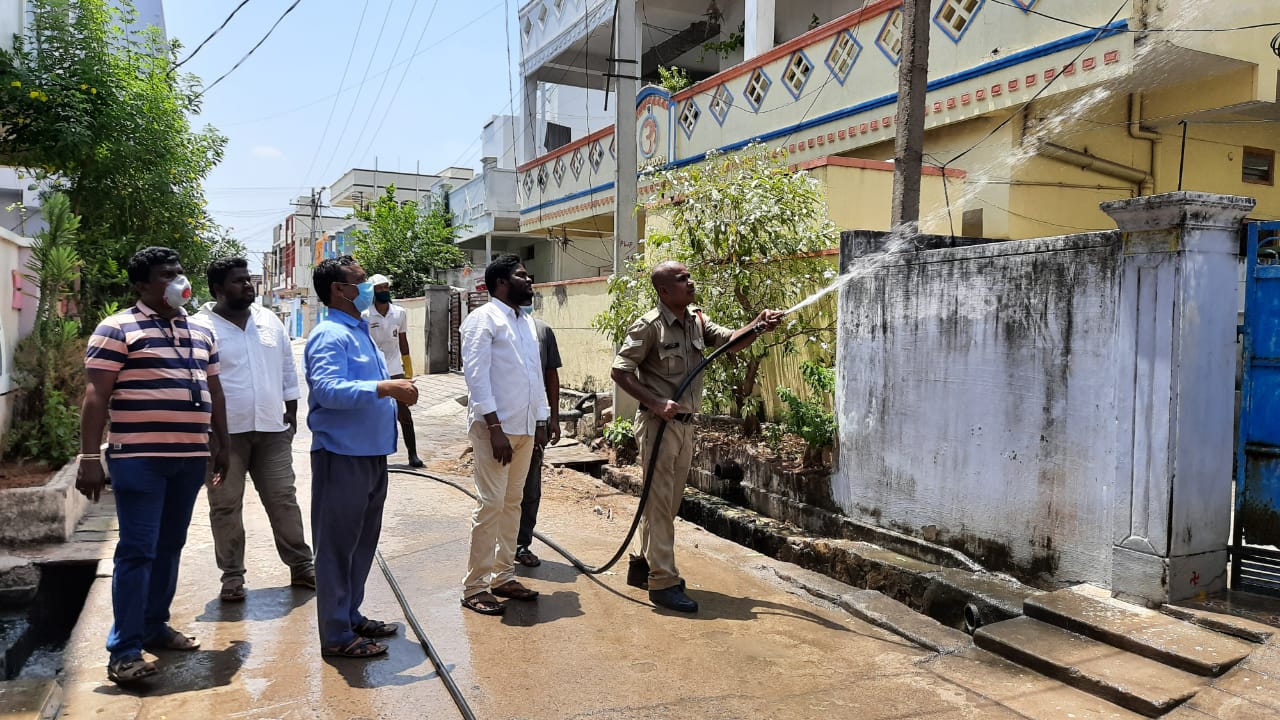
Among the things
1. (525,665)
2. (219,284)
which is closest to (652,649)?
(525,665)

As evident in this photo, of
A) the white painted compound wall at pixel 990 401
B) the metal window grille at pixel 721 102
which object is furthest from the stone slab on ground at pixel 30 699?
the metal window grille at pixel 721 102

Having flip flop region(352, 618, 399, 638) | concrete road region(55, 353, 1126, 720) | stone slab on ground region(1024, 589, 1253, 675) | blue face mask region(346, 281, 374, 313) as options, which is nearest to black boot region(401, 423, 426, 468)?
concrete road region(55, 353, 1126, 720)

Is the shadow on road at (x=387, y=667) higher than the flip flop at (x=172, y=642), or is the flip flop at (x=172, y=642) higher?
the flip flop at (x=172, y=642)

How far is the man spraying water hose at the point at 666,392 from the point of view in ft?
16.8

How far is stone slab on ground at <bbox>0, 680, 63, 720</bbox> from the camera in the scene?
10.9 ft

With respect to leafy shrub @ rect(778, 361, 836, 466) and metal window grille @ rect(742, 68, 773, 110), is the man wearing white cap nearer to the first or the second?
leafy shrub @ rect(778, 361, 836, 466)

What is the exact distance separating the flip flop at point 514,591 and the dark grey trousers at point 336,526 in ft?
3.47

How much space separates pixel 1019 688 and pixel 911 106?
14.8ft

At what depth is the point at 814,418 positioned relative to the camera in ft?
23.0

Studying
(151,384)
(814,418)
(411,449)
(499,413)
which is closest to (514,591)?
(499,413)

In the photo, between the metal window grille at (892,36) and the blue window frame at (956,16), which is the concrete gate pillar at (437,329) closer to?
the metal window grille at (892,36)

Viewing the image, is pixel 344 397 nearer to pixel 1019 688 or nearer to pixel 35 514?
pixel 1019 688

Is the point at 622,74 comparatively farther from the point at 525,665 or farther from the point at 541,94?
the point at 541,94

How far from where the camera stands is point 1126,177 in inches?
423
